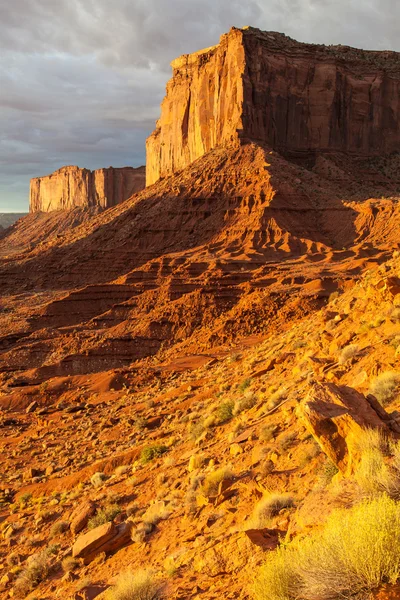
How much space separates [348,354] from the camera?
9977mm

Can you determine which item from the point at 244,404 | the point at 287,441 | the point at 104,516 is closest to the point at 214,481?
the point at 287,441

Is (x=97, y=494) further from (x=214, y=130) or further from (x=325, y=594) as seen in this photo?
(x=214, y=130)

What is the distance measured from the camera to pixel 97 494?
34.8 feet

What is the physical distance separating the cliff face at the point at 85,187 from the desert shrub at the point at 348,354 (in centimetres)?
12609

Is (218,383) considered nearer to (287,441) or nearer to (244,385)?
(244,385)

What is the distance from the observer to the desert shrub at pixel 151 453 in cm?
1155

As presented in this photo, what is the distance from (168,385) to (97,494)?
976 cm

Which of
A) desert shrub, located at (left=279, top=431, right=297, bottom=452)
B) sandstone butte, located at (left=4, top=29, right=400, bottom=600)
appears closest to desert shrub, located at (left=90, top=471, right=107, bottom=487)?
sandstone butte, located at (left=4, top=29, right=400, bottom=600)

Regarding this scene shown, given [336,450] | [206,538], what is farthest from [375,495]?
[206,538]

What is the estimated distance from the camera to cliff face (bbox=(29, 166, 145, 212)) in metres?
138

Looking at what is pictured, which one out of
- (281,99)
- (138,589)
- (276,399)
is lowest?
(138,589)

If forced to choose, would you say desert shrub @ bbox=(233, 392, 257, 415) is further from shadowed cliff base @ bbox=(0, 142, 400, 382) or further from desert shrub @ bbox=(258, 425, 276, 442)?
shadowed cliff base @ bbox=(0, 142, 400, 382)

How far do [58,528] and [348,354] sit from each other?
19.4 ft

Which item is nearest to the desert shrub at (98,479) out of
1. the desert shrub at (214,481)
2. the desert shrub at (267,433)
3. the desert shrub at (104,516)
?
the desert shrub at (104,516)
